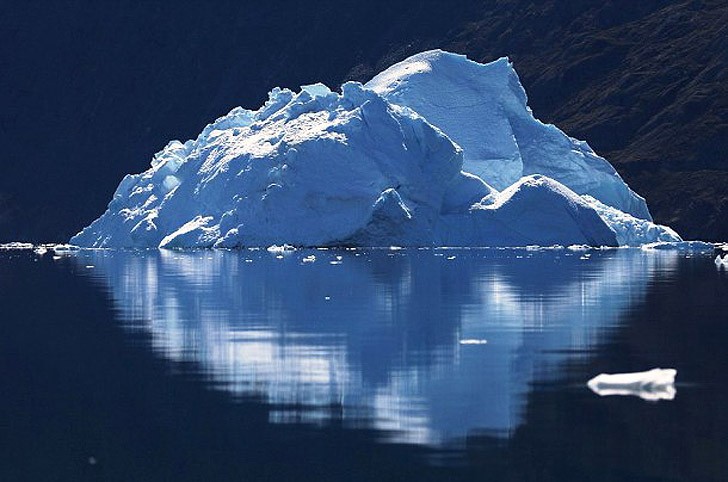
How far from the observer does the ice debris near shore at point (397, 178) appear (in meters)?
53.7

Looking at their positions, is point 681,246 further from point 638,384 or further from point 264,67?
point 264,67

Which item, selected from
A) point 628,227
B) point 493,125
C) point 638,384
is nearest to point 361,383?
point 638,384

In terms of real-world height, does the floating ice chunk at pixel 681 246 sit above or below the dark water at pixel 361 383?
above

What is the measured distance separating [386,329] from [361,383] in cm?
608

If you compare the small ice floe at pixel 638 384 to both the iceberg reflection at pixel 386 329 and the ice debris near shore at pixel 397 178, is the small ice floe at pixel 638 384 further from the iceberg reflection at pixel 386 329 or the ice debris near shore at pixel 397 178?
the ice debris near shore at pixel 397 178

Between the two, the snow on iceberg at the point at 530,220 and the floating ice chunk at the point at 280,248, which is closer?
the snow on iceberg at the point at 530,220

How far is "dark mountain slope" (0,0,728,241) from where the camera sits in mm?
95875

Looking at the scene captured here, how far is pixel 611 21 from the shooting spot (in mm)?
107125

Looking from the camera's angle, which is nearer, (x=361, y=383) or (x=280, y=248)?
(x=361, y=383)

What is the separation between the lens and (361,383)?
56.5 ft

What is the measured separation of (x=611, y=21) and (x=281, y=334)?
3480 inches

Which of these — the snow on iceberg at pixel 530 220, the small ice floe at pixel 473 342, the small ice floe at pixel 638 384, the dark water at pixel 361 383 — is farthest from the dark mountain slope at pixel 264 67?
the small ice floe at pixel 638 384

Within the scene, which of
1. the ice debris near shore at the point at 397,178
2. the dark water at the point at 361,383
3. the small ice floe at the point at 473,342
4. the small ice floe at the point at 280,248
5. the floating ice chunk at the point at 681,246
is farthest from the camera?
the floating ice chunk at the point at 681,246

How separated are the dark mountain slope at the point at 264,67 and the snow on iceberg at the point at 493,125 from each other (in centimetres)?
2866
